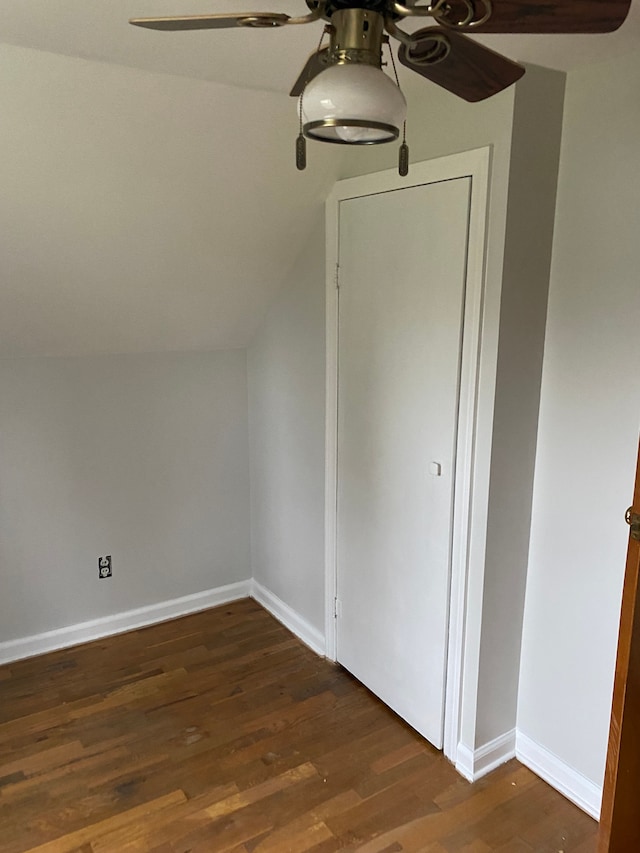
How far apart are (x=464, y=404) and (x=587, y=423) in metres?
0.35

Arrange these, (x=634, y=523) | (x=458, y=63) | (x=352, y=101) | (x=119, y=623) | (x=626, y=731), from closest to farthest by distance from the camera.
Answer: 1. (x=352, y=101)
2. (x=458, y=63)
3. (x=634, y=523)
4. (x=626, y=731)
5. (x=119, y=623)

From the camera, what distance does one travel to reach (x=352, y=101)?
3.21ft

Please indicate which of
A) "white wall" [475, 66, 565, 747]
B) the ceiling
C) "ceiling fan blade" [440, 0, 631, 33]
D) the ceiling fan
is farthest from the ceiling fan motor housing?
"white wall" [475, 66, 565, 747]

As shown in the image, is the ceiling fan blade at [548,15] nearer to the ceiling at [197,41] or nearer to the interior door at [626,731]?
the ceiling at [197,41]

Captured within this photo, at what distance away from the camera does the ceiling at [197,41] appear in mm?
1459

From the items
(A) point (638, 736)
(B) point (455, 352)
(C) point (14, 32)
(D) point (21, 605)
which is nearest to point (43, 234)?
(C) point (14, 32)

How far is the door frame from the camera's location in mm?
1899

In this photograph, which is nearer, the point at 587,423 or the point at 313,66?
the point at 313,66

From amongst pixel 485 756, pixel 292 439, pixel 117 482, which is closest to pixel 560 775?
pixel 485 756

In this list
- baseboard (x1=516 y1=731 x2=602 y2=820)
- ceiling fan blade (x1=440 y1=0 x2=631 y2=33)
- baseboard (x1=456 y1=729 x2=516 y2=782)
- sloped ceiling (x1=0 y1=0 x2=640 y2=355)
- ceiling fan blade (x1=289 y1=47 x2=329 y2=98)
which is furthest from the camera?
baseboard (x1=456 y1=729 x2=516 y2=782)

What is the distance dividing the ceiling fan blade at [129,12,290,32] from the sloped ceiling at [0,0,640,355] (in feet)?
1.56

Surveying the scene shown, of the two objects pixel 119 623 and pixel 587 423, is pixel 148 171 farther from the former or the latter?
pixel 119 623

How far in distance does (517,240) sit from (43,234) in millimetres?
1491

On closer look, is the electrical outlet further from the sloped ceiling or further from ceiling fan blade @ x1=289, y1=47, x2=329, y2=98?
ceiling fan blade @ x1=289, y1=47, x2=329, y2=98
